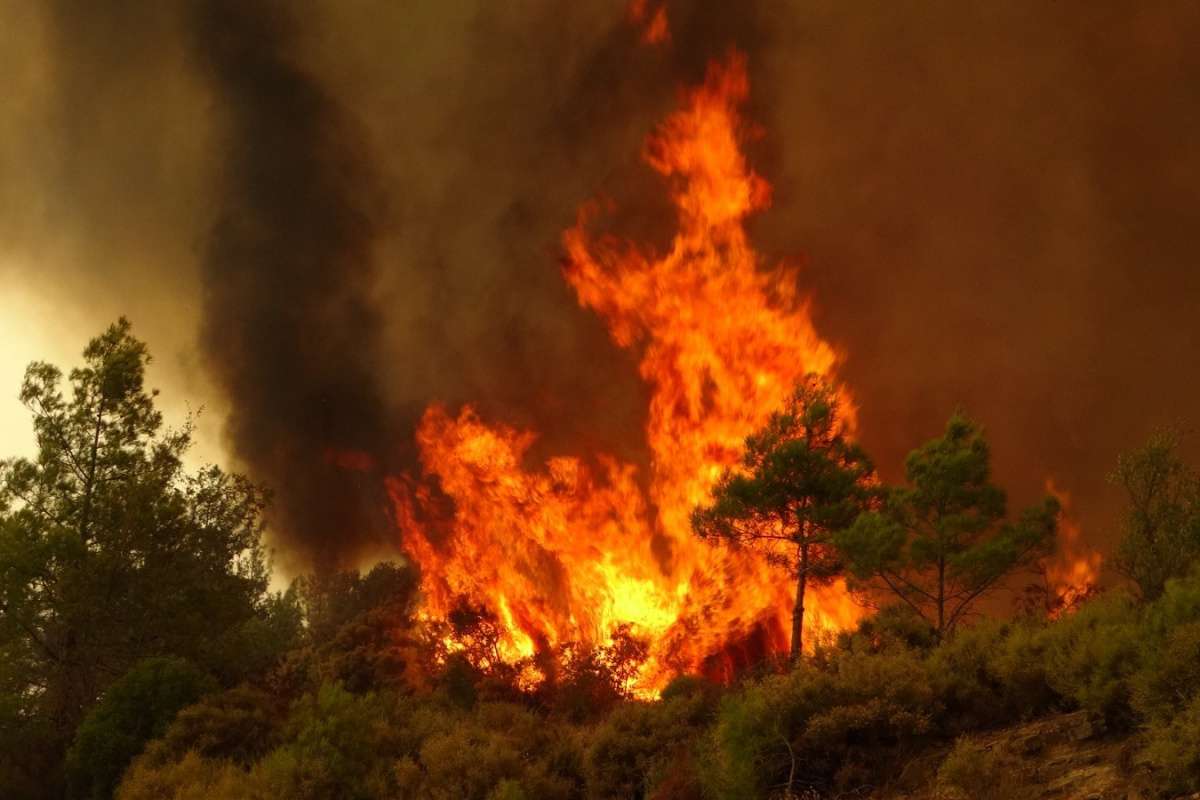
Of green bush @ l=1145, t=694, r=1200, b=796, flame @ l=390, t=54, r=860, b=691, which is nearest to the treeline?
green bush @ l=1145, t=694, r=1200, b=796

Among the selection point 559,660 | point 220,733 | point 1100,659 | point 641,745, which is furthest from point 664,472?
point 1100,659

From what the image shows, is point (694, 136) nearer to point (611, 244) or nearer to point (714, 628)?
point (611, 244)

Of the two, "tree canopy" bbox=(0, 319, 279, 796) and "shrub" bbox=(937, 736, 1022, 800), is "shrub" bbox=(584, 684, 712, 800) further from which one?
"tree canopy" bbox=(0, 319, 279, 796)

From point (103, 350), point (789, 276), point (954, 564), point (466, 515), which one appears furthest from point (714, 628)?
point (103, 350)

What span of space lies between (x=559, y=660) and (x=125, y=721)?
33.9 feet

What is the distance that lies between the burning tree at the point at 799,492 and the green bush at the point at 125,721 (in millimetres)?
12624

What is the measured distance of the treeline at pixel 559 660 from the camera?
43.1ft

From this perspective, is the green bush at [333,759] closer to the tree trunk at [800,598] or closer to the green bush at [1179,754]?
the tree trunk at [800,598]

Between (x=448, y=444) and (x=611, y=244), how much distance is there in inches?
344

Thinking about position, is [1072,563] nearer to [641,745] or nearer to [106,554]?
[641,745]

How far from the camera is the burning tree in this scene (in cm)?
2275

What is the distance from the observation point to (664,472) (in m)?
29.0

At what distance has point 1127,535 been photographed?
16.2m

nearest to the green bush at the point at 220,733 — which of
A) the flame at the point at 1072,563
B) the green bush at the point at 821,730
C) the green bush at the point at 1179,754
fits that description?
the green bush at the point at 821,730
